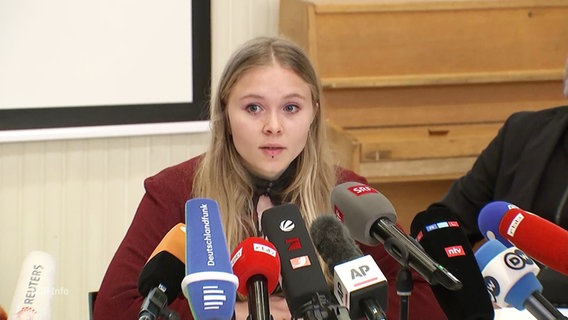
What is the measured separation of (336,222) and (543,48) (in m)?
2.75

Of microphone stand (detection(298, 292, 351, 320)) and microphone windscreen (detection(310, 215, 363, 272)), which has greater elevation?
microphone windscreen (detection(310, 215, 363, 272))

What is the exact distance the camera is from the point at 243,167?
6.64 ft

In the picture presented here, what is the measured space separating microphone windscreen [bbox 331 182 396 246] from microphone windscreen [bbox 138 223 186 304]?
0.81 feet

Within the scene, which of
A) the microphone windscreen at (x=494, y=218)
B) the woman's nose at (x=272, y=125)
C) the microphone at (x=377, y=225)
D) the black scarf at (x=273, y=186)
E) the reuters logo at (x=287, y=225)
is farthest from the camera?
the black scarf at (x=273, y=186)

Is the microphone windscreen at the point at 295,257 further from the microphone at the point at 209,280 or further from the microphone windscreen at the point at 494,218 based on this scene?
the microphone windscreen at the point at 494,218

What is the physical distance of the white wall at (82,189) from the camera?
3414 mm

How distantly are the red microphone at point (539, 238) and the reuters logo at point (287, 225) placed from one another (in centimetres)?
31

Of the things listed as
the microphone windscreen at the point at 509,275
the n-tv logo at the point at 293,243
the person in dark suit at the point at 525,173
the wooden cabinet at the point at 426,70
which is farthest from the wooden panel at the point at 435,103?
the n-tv logo at the point at 293,243

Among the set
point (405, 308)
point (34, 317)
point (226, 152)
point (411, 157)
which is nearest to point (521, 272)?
point (405, 308)

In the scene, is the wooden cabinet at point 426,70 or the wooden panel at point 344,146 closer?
the wooden panel at point 344,146

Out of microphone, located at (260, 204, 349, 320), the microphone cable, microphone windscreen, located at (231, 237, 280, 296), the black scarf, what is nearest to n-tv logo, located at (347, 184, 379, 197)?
microphone, located at (260, 204, 349, 320)

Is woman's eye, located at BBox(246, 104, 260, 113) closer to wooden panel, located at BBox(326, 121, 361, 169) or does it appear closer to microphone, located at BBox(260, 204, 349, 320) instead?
microphone, located at BBox(260, 204, 349, 320)

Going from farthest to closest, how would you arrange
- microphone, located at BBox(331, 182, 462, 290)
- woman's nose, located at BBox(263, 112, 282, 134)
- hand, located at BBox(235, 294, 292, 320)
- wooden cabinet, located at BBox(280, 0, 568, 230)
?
wooden cabinet, located at BBox(280, 0, 568, 230) → woman's nose, located at BBox(263, 112, 282, 134) → hand, located at BBox(235, 294, 292, 320) → microphone, located at BBox(331, 182, 462, 290)

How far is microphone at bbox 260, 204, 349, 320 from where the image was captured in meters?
0.99
